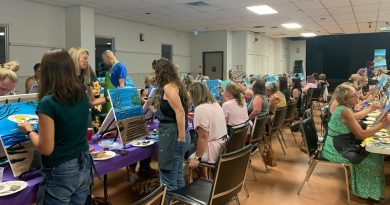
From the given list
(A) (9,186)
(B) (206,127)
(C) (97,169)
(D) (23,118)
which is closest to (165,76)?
(B) (206,127)

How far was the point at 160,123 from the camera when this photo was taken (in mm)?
2729

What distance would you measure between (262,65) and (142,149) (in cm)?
1227

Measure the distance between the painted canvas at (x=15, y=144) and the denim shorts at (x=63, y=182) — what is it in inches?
10.0

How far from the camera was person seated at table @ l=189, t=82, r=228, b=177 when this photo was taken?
116 inches

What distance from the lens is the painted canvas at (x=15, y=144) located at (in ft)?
6.40

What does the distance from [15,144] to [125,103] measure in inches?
40.2

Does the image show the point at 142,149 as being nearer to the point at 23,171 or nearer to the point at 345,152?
the point at 23,171

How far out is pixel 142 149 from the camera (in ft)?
9.07

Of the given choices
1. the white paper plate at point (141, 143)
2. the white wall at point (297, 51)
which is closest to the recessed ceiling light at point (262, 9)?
the white paper plate at point (141, 143)

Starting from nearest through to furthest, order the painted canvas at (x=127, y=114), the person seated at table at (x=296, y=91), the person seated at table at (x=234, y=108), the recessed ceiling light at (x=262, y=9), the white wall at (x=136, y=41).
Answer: the painted canvas at (x=127, y=114)
the person seated at table at (x=234, y=108)
the recessed ceiling light at (x=262, y=9)
the person seated at table at (x=296, y=91)
the white wall at (x=136, y=41)

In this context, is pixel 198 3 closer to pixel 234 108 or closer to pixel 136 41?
pixel 136 41

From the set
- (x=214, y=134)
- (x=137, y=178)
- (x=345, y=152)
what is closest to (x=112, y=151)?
(x=214, y=134)

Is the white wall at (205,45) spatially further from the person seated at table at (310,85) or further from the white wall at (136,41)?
the person seated at table at (310,85)

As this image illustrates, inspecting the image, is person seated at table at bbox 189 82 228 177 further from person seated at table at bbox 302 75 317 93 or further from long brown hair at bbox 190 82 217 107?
person seated at table at bbox 302 75 317 93
